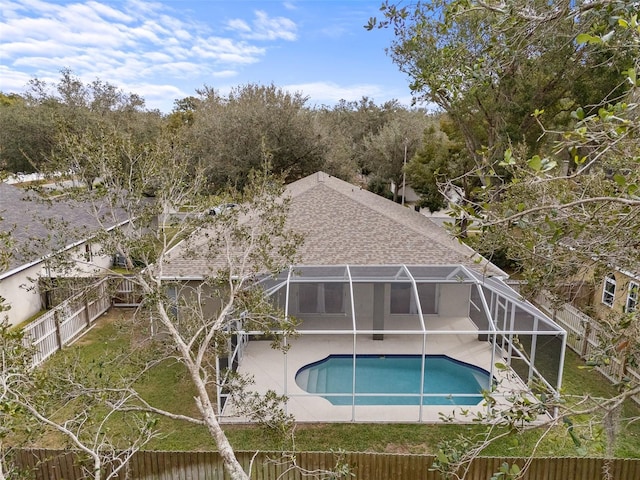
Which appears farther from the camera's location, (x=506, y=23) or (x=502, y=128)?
(x=502, y=128)

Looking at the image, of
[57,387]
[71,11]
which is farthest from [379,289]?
[71,11]

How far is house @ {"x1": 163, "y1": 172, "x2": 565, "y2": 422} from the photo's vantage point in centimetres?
1088

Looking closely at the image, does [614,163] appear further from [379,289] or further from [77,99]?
[77,99]

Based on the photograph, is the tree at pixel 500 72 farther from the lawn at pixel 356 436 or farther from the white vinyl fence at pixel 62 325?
the white vinyl fence at pixel 62 325

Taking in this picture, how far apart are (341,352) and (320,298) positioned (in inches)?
103

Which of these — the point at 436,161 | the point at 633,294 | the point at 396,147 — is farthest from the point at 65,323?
the point at 396,147

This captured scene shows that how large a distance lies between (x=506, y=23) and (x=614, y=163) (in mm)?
3746

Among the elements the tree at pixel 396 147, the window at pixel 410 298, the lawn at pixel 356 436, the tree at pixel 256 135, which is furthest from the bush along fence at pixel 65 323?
the tree at pixel 396 147

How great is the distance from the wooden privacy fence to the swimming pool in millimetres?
4341

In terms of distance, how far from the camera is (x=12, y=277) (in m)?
15.1

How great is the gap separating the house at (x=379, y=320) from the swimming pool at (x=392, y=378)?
0.04m

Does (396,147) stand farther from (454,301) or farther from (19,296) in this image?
(19,296)

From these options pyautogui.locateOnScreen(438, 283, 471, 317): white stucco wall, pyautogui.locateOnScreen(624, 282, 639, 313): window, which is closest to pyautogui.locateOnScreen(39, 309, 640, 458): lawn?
pyautogui.locateOnScreen(624, 282, 639, 313): window

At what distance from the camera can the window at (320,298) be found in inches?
631
